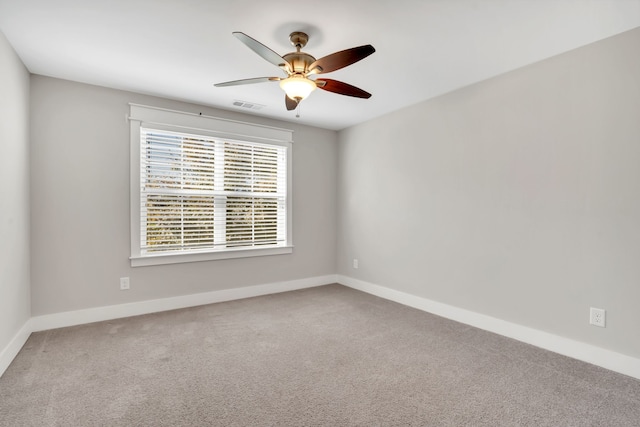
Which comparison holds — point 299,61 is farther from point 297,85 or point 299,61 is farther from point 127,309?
point 127,309

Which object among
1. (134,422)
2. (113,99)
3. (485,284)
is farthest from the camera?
(113,99)

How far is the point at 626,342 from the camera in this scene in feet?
7.59

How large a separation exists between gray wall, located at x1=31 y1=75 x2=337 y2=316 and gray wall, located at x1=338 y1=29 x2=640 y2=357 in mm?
2598

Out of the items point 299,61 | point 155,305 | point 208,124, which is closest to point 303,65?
point 299,61

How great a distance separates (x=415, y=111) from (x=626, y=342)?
2.88 metres

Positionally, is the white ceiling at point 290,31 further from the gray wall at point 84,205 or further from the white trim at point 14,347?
the white trim at point 14,347

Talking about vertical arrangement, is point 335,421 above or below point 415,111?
below

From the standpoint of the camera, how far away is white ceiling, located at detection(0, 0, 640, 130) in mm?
2064

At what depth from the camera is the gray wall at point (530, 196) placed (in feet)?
7.73

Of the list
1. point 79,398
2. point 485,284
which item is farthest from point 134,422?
point 485,284

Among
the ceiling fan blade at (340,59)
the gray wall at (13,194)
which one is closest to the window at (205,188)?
the gray wall at (13,194)

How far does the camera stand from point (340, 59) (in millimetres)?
2102

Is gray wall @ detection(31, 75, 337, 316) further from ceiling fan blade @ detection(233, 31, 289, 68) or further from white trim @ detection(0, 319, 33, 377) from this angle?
ceiling fan blade @ detection(233, 31, 289, 68)

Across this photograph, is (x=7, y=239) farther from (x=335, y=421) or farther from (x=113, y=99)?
(x=335, y=421)
